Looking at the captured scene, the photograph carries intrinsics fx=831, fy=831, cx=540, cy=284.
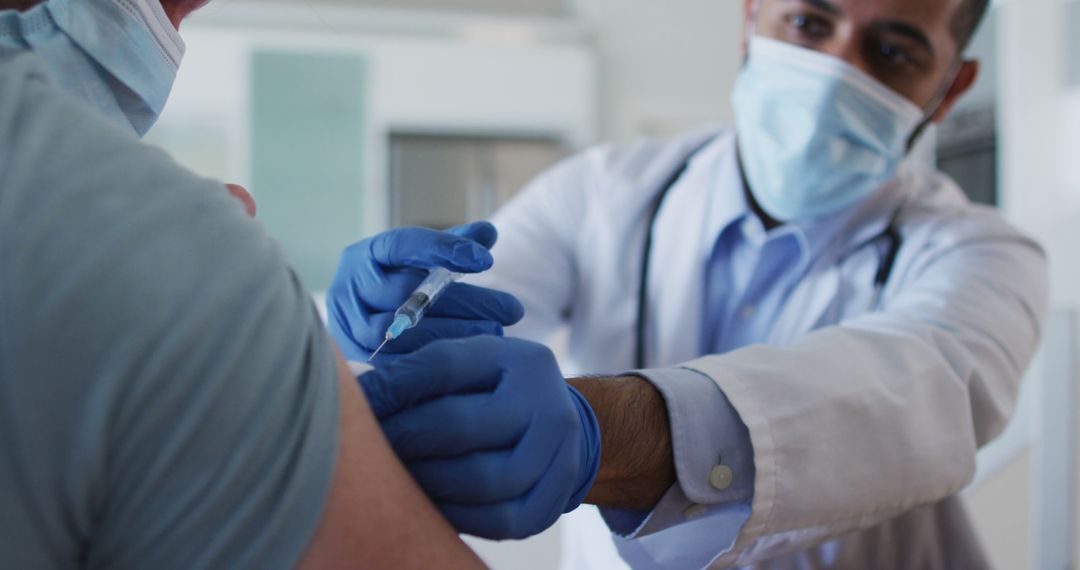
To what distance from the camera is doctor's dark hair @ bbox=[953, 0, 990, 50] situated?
114 centimetres

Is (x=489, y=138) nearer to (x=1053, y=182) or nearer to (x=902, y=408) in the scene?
(x=1053, y=182)

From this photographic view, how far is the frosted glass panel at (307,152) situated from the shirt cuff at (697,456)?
3.18m

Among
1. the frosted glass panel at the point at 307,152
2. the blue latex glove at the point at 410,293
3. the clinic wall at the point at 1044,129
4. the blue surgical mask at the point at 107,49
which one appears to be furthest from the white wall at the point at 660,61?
the blue surgical mask at the point at 107,49

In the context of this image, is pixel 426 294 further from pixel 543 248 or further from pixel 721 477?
pixel 543 248

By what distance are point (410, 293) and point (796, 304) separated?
2.02ft

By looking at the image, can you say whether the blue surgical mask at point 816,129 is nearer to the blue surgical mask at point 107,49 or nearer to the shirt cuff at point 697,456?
the shirt cuff at point 697,456

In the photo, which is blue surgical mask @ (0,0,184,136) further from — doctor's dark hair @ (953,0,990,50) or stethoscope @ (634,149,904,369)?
doctor's dark hair @ (953,0,990,50)

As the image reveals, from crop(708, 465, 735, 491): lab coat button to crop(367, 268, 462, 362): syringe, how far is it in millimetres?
270

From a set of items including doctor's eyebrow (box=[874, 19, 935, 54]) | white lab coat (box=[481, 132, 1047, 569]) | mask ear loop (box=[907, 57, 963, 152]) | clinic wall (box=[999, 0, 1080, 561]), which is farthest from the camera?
clinic wall (box=[999, 0, 1080, 561])

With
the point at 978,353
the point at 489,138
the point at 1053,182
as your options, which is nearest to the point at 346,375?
the point at 978,353

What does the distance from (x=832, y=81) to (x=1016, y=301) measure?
359 mm

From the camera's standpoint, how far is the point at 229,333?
0.36 meters

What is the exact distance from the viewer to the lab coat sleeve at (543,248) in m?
1.22

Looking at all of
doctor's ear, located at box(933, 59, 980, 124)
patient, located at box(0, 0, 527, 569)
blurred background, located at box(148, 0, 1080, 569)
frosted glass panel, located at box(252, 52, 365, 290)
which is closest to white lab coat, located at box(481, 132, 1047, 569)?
doctor's ear, located at box(933, 59, 980, 124)
